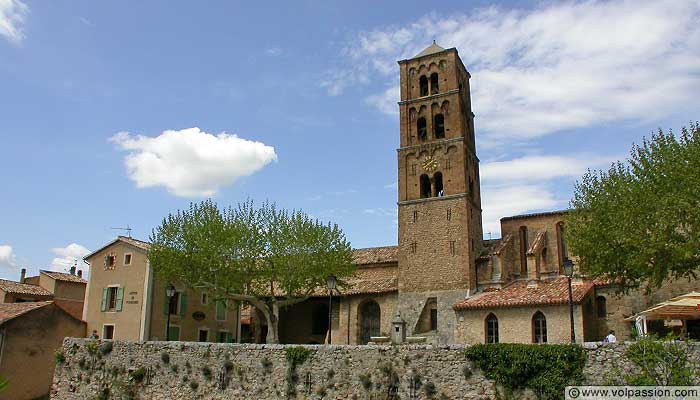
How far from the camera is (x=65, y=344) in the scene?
31.5m

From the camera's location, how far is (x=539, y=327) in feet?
104

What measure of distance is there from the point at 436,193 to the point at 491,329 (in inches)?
457

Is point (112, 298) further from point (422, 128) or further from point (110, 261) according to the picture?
point (422, 128)

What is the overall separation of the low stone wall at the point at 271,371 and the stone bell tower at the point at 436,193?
1417 cm

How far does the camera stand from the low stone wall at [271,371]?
20.9m

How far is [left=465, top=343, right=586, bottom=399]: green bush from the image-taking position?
19.0 m

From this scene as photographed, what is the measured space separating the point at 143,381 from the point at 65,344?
6874 mm

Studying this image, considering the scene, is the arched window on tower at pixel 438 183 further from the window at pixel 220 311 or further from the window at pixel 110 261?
the window at pixel 110 261

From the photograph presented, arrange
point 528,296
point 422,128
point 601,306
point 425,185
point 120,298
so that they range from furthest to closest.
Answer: point 422,128 < point 425,185 < point 120,298 < point 601,306 < point 528,296

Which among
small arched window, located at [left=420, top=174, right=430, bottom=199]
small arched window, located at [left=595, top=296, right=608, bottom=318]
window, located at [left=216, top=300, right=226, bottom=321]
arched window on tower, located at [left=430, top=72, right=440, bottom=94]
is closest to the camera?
small arched window, located at [left=595, top=296, right=608, bottom=318]

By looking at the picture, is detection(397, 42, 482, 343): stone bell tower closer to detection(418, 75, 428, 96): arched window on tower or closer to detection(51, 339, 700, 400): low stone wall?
detection(418, 75, 428, 96): arched window on tower

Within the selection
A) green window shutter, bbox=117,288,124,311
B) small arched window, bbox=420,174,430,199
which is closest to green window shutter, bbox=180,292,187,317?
green window shutter, bbox=117,288,124,311

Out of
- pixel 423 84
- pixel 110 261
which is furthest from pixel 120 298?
pixel 423 84

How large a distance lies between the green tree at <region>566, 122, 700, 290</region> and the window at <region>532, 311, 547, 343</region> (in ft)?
18.5
